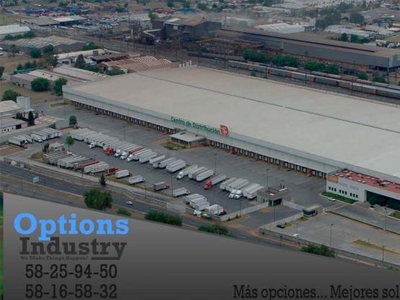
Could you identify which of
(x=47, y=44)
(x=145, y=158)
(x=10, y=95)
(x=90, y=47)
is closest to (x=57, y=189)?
(x=145, y=158)

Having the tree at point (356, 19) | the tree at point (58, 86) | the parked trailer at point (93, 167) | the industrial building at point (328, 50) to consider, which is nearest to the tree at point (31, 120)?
the tree at point (58, 86)

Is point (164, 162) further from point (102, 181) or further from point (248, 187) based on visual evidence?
point (248, 187)

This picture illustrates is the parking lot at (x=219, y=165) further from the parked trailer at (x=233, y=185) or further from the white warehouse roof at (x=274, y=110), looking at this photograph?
the white warehouse roof at (x=274, y=110)

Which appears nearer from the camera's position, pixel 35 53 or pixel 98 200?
pixel 98 200

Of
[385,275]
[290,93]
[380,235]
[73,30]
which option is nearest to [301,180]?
[380,235]

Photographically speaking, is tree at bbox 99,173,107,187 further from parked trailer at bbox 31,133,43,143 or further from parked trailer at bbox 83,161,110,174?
parked trailer at bbox 31,133,43,143
